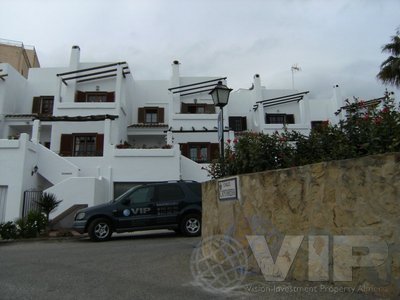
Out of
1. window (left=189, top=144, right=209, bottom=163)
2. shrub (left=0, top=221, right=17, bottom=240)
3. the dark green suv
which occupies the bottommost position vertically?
shrub (left=0, top=221, right=17, bottom=240)

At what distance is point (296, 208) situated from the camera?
598 centimetres

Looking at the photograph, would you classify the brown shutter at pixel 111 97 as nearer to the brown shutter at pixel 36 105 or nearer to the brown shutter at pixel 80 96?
the brown shutter at pixel 80 96

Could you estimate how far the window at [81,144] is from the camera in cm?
2511

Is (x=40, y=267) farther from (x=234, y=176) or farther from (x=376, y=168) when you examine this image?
(x=376, y=168)

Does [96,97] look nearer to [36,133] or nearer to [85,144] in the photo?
[85,144]

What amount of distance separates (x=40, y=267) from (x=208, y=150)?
19482 mm

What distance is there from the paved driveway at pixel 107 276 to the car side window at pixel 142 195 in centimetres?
287

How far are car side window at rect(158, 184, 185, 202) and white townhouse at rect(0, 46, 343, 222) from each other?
3876 mm

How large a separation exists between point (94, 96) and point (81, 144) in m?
4.75

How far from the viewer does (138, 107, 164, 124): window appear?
30.9 metres

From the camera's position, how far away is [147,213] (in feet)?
42.6
